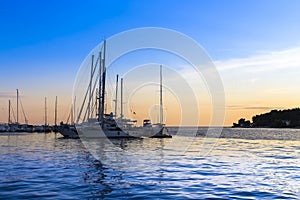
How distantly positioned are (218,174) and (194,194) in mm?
8175

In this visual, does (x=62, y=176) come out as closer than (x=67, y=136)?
Yes

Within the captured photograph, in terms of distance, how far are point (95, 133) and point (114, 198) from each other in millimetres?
67139

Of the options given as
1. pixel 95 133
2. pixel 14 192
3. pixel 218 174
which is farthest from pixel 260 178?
pixel 95 133

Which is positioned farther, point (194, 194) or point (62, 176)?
point (62, 176)

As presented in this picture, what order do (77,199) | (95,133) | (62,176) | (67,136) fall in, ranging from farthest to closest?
1. (67,136)
2. (95,133)
3. (62,176)
4. (77,199)

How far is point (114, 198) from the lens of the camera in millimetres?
18062

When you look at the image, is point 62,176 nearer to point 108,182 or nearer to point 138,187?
point 108,182

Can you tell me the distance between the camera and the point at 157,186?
Answer: 21406 mm

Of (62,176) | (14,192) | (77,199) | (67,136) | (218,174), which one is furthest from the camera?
(67,136)

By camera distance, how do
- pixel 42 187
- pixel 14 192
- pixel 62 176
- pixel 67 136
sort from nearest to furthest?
pixel 14 192 → pixel 42 187 → pixel 62 176 → pixel 67 136

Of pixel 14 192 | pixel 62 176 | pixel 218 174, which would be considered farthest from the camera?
pixel 218 174

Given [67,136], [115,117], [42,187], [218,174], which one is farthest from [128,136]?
[42,187]

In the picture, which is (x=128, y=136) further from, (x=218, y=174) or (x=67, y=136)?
(x=218, y=174)

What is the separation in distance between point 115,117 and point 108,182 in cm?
7181
